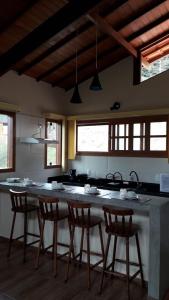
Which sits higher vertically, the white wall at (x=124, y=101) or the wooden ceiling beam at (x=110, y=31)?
the wooden ceiling beam at (x=110, y=31)

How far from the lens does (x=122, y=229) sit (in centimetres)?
267

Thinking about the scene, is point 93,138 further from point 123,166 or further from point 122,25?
point 122,25

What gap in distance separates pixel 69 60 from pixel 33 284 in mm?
3760

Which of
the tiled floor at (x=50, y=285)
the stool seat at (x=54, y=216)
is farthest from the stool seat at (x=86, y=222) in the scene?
the tiled floor at (x=50, y=285)

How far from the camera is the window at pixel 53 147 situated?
5457 mm

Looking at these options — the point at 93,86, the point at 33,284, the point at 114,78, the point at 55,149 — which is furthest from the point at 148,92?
the point at 33,284

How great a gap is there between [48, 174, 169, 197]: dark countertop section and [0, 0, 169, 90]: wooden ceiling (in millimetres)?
2112

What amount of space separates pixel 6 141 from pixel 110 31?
256 cm

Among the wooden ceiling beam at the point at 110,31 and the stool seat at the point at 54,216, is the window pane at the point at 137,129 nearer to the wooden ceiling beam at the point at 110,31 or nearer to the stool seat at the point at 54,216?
the wooden ceiling beam at the point at 110,31

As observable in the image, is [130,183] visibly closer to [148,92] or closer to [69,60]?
[148,92]

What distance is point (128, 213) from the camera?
8.46ft

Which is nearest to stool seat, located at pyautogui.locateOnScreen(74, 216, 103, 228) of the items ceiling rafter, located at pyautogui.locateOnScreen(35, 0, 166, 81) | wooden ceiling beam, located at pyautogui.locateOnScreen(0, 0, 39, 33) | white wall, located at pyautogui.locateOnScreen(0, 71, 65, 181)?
white wall, located at pyautogui.locateOnScreen(0, 71, 65, 181)

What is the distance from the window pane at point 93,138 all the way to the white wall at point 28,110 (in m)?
0.81

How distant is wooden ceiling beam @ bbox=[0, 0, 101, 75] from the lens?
3.13m
